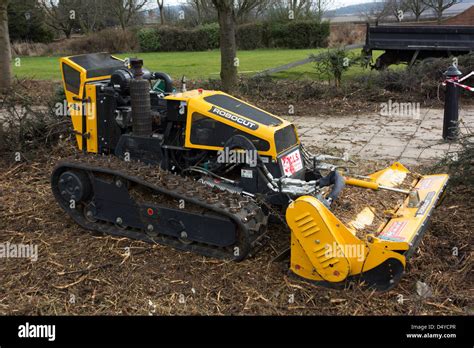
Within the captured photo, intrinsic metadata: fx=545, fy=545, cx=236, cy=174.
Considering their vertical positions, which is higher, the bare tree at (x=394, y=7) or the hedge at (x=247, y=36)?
the bare tree at (x=394, y=7)

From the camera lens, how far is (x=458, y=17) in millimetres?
40719

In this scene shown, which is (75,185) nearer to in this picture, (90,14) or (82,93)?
(82,93)

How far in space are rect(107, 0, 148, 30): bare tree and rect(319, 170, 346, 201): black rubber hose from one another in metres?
41.9

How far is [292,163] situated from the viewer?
18.8 feet

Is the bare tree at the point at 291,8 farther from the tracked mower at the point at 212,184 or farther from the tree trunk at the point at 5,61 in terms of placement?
the tracked mower at the point at 212,184

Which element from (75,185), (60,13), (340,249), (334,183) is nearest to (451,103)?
(334,183)

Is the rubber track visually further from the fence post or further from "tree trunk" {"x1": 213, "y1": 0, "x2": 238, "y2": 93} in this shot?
"tree trunk" {"x1": 213, "y1": 0, "x2": 238, "y2": 93}

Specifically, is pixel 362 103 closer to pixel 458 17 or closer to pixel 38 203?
pixel 38 203

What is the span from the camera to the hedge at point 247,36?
1505 inches

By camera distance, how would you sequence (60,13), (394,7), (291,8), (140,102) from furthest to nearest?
1. (394,7)
2. (60,13)
3. (291,8)
4. (140,102)

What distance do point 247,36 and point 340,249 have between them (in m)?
37.9

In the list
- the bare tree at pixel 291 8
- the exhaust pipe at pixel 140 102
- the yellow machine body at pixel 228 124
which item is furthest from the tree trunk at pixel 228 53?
the bare tree at pixel 291 8

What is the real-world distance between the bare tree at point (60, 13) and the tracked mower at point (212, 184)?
3658 centimetres

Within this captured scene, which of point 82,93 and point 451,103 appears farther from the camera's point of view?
point 451,103
